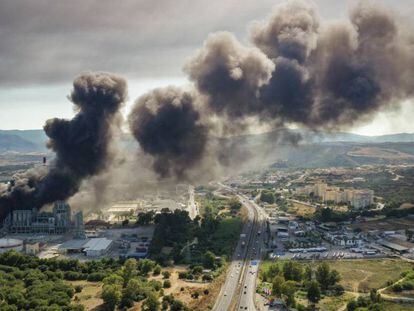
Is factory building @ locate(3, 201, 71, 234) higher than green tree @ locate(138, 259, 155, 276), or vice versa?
factory building @ locate(3, 201, 71, 234)

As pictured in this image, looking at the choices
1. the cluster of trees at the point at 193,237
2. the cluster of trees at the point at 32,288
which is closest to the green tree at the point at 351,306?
the cluster of trees at the point at 193,237

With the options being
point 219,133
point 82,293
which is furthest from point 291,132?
point 82,293

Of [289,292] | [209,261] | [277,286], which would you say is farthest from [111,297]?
[289,292]

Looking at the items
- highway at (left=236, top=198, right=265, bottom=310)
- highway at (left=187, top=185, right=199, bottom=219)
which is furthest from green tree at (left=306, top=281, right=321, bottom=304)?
highway at (left=187, top=185, right=199, bottom=219)

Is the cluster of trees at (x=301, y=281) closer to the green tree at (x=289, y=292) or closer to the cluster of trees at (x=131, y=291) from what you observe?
the green tree at (x=289, y=292)

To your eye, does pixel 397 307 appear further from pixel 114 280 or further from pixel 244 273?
pixel 114 280

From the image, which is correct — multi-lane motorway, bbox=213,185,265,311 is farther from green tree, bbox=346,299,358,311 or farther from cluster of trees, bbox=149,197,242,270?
green tree, bbox=346,299,358,311
